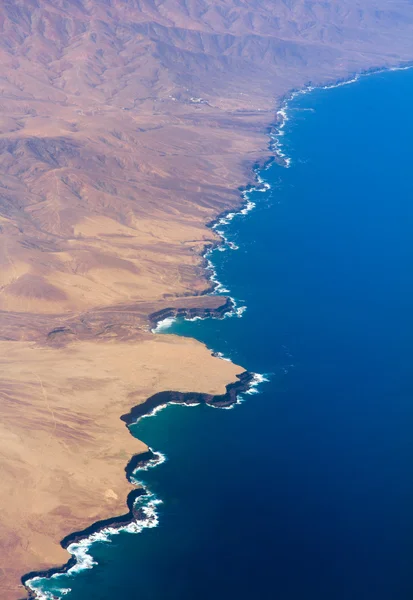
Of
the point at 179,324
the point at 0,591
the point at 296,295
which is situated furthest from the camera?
the point at 296,295

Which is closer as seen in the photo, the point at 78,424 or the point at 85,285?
the point at 78,424

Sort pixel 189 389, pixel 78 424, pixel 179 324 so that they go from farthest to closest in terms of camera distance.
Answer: pixel 179 324
pixel 189 389
pixel 78 424

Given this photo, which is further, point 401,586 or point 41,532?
point 41,532

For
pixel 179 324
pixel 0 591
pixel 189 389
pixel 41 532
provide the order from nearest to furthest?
pixel 0 591 → pixel 41 532 → pixel 189 389 → pixel 179 324

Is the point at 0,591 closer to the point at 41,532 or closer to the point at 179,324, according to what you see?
the point at 41,532

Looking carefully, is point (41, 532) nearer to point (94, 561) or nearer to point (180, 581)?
point (94, 561)

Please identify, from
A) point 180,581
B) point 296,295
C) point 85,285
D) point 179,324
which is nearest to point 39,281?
point 85,285

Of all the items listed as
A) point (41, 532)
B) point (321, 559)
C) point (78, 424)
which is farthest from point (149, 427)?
point (321, 559)

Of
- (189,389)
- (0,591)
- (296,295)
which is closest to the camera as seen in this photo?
(0,591)
